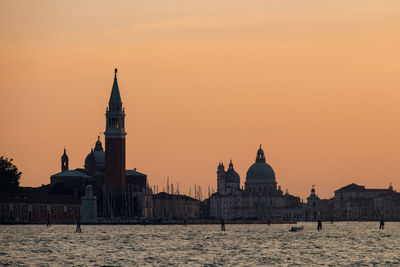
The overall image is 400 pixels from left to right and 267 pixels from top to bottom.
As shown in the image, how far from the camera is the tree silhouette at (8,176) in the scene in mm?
154875

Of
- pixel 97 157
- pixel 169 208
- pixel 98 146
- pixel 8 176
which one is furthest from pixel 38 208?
pixel 98 146

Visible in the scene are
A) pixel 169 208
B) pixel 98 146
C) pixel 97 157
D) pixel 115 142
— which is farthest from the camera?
pixel 98 146

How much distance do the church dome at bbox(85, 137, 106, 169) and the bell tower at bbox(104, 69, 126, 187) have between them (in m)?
12.5

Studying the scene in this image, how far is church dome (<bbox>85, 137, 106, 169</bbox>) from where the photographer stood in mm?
185250

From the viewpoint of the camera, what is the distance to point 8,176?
156375 millimetres

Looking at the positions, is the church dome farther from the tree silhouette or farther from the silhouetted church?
the tree silhouette

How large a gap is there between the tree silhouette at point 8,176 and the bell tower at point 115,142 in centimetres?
1742

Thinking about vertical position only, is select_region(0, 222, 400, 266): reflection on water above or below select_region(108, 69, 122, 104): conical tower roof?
below

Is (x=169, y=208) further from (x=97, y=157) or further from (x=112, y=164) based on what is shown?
(x=97, y=157)

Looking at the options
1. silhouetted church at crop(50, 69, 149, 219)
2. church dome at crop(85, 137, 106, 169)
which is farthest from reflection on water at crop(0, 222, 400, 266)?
church dome at crop(85, 137, 106, 169)

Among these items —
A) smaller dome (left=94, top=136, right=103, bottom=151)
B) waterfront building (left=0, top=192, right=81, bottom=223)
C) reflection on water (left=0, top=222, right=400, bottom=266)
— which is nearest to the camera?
reflection on water (left=0, top=222, right=400, bottom=266)

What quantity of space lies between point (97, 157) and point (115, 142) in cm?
1940

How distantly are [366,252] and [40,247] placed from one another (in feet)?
72.9

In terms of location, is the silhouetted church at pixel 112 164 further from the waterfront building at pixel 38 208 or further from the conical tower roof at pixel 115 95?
the waterfront building at pixel 38 208
